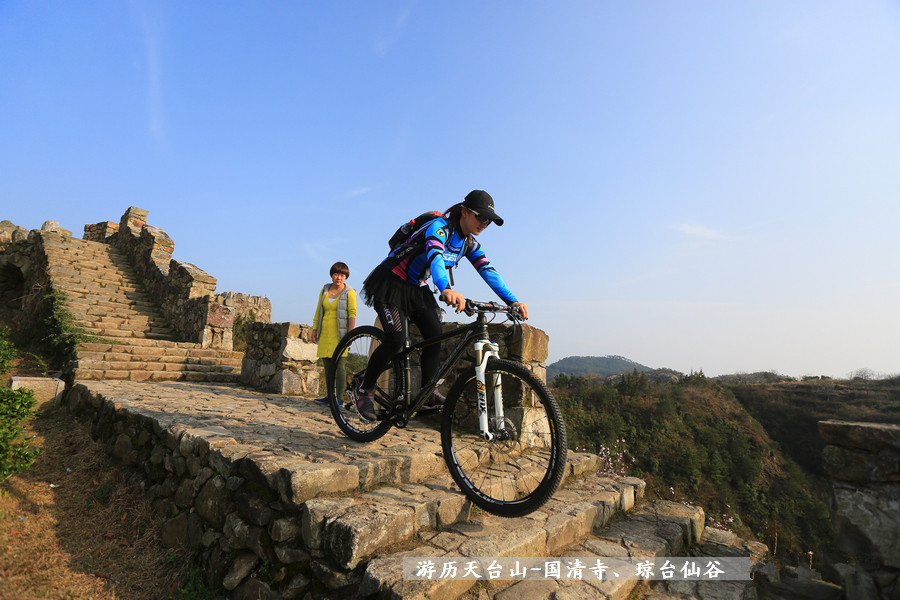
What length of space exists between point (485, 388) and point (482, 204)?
1.27 metres

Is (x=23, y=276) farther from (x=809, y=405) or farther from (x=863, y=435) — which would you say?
(x=809, y=405)

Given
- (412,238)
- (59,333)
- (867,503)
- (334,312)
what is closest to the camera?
(867,503)

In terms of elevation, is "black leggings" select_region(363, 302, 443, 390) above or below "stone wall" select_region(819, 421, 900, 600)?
above

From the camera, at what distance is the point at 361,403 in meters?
3.26

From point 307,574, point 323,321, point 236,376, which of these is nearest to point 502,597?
point 307,574

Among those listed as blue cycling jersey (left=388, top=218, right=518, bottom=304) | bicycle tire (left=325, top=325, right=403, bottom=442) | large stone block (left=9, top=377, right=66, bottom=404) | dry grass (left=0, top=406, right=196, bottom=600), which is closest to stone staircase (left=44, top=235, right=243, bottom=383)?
large stone block (left=9, top=377, right=66, bottom=404)

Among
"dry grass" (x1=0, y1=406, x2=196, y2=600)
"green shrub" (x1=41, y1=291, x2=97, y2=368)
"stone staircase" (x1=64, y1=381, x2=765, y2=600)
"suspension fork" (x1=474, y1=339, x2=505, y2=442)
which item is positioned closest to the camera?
"stone staircase" (x1=64, y1=381, x2=765, y2=600)

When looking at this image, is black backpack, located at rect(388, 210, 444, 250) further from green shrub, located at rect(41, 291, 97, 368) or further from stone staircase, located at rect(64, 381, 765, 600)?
green shrub, located at rect(41, 291, 97, 368)

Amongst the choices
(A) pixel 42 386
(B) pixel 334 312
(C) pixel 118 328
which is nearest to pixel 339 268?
(B) pixel 334 312

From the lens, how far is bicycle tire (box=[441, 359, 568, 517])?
2.27 meters

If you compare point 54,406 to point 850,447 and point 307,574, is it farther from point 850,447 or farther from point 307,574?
point 850,447

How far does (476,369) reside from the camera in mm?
2600

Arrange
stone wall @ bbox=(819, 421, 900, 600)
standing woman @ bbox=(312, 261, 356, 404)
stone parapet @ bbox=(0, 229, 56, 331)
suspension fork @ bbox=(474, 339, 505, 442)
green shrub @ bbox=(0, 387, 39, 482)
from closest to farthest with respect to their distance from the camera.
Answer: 1. stone wall @ bbox=(819, 421, 900, 600)
2. suspension fork @ bbox=(474, 339, 505, 442)
3. green shrub @ bbox=(0, 387, 39, 482)
4. standing woman @ bbox=(312, 261, 356, 404)
5. stone parapet @ bbox=(0, 229, 56, 331)

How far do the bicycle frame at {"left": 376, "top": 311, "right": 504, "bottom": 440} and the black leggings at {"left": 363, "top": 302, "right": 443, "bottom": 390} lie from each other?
0.08 meters
